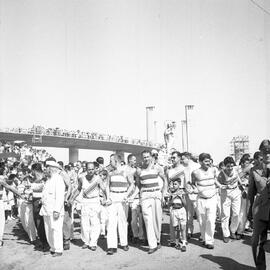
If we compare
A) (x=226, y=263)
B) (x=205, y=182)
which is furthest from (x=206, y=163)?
(x=226, y=263)

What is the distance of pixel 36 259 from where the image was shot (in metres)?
6.53

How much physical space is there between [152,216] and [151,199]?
32 centimetres

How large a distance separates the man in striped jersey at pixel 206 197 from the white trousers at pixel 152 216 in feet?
2.72

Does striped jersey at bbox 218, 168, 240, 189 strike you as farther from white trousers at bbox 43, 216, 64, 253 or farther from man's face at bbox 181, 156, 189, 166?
white trousers at bbox 43, 216, 64, 253

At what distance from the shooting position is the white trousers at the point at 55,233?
21.8ft

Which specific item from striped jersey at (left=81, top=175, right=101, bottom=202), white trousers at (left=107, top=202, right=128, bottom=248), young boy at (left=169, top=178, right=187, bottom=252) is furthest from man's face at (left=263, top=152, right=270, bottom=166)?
striped jersey at (left=81, top=175, right=101, bottom=202)

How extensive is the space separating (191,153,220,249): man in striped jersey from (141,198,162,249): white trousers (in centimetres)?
83

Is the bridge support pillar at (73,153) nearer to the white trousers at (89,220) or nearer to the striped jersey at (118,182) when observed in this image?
the white trousers at (89,220)

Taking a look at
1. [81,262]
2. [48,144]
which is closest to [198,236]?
[81,262]

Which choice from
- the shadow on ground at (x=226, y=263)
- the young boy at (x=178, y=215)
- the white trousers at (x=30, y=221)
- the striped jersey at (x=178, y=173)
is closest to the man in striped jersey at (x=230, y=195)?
the striped jersey at (x=178, y=173)

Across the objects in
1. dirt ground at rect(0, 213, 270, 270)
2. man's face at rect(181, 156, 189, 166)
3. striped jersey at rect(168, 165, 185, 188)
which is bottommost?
dirt ground at rect(0, 213, 270, 270)

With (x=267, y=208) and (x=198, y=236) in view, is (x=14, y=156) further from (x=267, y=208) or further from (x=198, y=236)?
(x=267, y=208)

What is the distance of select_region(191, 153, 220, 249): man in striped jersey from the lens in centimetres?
664

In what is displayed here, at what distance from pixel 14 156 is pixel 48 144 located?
33513 mm
